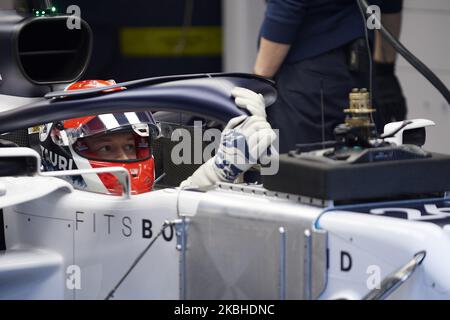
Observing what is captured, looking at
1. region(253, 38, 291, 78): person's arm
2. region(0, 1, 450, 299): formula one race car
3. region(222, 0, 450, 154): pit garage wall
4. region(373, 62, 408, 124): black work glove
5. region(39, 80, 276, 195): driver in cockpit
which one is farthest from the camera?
region(222, 0, 450, 154): pit garage wall

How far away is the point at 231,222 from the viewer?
3.14m

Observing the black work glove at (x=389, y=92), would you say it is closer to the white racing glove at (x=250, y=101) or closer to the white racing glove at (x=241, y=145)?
the white racing glove at (x=250, y=101)

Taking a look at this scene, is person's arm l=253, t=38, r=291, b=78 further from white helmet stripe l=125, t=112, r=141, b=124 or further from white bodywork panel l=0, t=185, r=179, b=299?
white bodywork panel l=0, t=185, r=179, b=299

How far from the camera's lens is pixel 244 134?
3500mm

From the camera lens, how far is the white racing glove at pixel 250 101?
3.68m

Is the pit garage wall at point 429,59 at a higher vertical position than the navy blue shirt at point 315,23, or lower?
lower

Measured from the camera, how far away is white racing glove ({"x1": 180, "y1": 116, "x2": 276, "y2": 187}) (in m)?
3.47

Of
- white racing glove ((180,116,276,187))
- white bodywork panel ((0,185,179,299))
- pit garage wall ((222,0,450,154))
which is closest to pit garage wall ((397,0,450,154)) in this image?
pit garage wall ((222,0,450,154))

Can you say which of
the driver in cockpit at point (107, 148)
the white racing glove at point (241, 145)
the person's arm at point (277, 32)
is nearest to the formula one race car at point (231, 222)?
the white racing glove at point (241, 145)

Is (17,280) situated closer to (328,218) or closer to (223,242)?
(223,242)

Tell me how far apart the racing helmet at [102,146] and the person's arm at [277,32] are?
121 cm

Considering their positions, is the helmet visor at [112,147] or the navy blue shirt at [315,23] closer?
the helmet visor at [112,147]

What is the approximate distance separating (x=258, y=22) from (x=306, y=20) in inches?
138

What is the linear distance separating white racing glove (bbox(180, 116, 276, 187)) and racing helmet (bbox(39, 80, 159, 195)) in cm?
50
